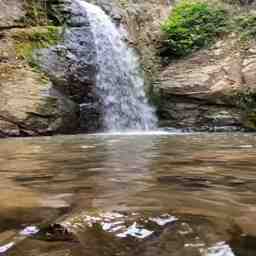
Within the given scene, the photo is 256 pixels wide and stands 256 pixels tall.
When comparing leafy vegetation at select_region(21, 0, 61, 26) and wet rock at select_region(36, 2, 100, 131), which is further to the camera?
leafy vegetation at select_region(21, 0, 61, 26)

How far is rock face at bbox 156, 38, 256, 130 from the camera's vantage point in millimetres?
9922

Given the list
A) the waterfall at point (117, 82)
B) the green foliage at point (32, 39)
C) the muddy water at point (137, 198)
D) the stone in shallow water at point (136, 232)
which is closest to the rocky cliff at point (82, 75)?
the green foliage at point (32, 39)

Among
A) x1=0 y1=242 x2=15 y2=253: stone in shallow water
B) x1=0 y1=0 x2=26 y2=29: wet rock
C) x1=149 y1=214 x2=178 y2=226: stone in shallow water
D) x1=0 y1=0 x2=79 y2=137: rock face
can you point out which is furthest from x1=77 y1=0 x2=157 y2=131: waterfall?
x1=0 y1=242 x2=15 y2=253: stone in shallow water

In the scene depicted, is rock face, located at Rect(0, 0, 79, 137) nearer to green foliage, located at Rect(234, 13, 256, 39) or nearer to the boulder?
the boulder

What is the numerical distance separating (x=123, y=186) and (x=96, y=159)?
4.70ft

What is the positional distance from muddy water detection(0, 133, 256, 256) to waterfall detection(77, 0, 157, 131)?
5.48m

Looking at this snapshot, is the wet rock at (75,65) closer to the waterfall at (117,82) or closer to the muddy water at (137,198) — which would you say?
the waterfall at (117,82)

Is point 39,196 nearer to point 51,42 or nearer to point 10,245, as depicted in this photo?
point 10,245

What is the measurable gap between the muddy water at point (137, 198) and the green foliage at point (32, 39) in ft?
16.7

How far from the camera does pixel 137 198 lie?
233cm

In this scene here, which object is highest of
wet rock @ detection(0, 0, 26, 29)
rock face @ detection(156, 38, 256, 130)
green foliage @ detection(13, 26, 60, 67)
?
wet rock @ detection(0, 0, 26, 29)

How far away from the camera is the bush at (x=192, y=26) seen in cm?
1121

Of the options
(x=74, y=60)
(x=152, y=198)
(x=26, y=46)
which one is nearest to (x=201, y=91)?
(x=74, y=60)

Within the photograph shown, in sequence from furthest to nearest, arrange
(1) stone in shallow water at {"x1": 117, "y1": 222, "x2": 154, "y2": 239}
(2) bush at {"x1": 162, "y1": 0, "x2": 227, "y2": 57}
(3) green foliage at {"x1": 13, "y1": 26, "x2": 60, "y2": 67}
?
(2) bush at {"x1": 162, "y1": 0, "x2": 227, "y2": 57}
(3) green foliage at {"x1": 13, "y1": 26, "x2": 60, "y2": 67}
(1) stone in shallow water at {"x1": 117, "y1": 222, "x2": 154, "y2": 239}
